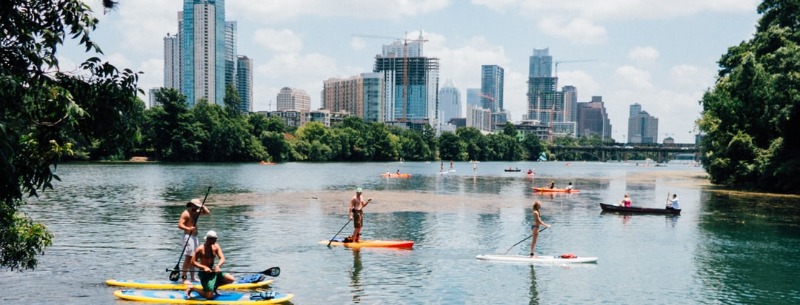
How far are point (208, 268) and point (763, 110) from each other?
68.3m

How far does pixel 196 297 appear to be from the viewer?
18.9 meters

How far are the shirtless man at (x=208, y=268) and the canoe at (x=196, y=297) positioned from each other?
0.19m

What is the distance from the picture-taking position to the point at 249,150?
161000 mm

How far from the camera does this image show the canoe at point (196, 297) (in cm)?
1873

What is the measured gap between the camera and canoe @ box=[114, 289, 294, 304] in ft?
61.5

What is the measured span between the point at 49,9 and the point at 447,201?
48.1m

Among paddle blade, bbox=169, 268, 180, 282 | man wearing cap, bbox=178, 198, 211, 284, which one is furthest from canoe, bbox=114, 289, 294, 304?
man wearing cap, bbox=178, 198, 211, 284

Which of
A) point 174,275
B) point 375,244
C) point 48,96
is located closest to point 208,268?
point 174,275

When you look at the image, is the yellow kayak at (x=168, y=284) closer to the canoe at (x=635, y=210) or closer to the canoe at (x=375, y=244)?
the canoe at (x=375, y=244)

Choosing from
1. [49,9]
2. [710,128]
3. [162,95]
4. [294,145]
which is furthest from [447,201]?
[294,145]

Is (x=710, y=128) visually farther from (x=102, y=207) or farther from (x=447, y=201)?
(x=102, y=207)

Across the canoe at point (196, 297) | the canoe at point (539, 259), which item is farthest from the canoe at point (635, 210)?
the canoe at point (196, 297)

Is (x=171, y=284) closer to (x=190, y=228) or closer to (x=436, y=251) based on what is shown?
(x=190, y=228)

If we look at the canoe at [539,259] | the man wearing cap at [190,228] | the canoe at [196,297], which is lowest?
the canoe at [539,259]
